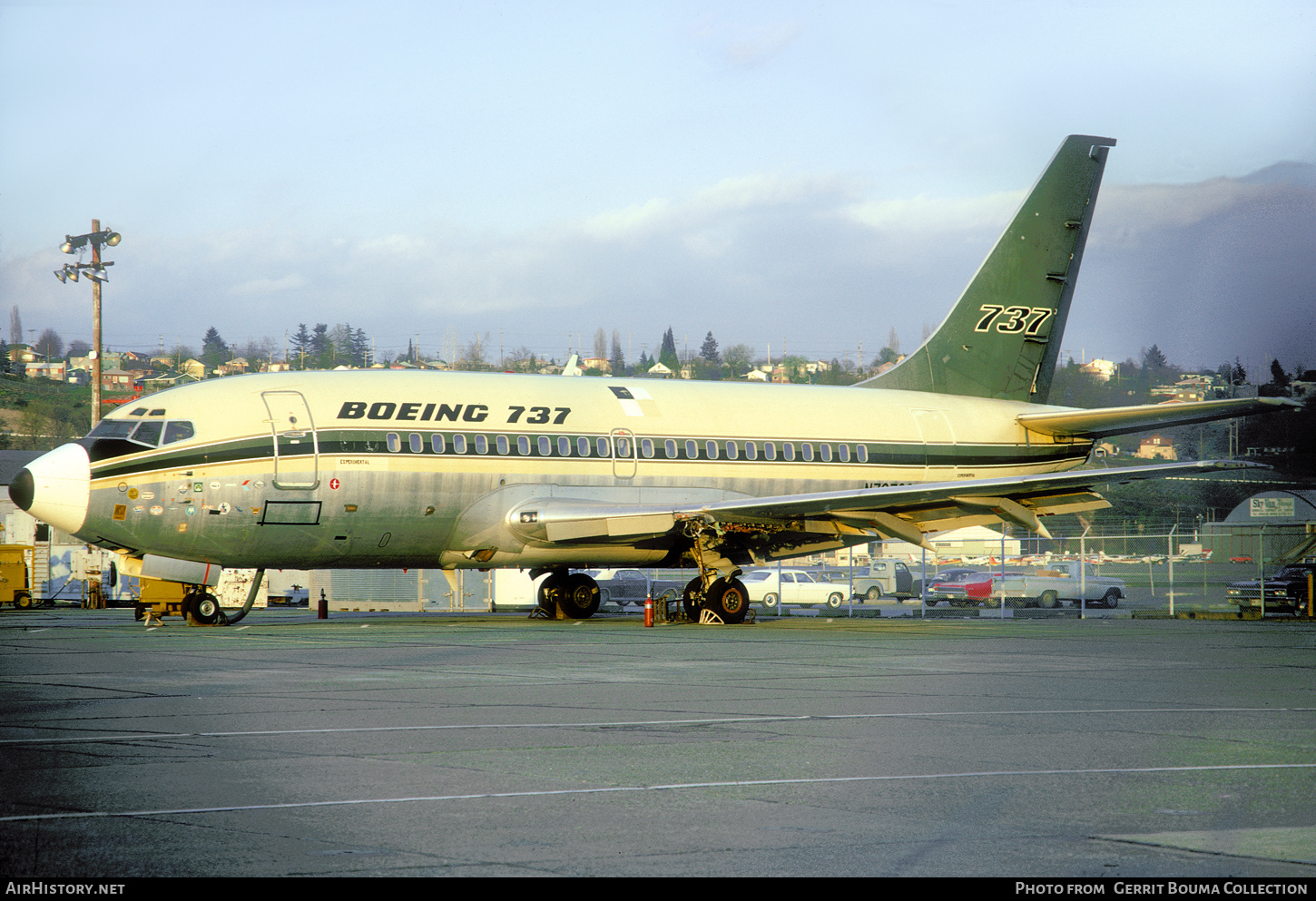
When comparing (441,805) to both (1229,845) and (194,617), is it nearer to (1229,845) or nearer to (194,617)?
(1229,845)

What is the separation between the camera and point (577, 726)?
1029cm

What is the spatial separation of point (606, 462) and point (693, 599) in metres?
3.48

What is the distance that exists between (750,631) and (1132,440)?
5197 centimetres

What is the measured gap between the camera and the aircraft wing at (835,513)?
77.3ft

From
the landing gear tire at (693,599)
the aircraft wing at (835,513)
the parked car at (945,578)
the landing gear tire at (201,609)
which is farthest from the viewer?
the parked car at (945,578)

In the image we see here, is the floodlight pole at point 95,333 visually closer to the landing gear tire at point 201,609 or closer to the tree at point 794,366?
the landing gear tire at point 201,609

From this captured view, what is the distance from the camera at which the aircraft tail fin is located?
31766 millimetres

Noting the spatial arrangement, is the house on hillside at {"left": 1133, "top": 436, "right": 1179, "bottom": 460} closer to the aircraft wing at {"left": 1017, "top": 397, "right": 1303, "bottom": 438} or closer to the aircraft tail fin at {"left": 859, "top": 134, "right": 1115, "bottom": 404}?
the aircraft tail fin at {"left": 859, "top": 134, "right": 1115, "bottom": 404}

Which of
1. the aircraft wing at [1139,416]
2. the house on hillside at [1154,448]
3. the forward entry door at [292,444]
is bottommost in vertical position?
the forward entry door at [292,444]

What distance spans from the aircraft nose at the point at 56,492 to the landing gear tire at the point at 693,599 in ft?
39.1

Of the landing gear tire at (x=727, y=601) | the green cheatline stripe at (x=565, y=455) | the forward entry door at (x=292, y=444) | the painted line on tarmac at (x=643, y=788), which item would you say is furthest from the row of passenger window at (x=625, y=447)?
the painted line on tarmac at (x=643, y=788)

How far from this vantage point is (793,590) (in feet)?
136

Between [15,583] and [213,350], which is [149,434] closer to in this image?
[15,583]

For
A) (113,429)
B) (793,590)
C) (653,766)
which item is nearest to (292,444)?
(113,429)
